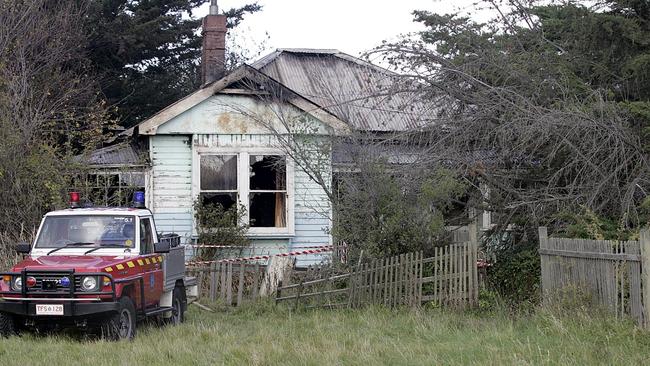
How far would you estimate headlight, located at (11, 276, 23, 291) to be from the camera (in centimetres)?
1074

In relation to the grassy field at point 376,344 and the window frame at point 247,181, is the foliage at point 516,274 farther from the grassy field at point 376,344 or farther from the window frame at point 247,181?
the window frame at point 247,181

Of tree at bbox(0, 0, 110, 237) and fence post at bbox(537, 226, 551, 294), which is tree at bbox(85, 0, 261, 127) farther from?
fence post at bbox(537, 226, 551, 294)

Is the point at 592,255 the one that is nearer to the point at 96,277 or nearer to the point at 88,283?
the point at 96,277

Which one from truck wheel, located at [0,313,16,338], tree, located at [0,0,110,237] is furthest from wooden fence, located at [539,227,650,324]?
tree, located at [0,0,110,237]

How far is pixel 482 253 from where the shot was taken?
47.3 ft

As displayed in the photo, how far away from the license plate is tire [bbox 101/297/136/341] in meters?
0.59

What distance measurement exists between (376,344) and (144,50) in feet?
68.5

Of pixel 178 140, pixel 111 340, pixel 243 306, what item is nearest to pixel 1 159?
pixel 178 140

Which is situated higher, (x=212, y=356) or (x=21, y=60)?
(x=21, y=60)

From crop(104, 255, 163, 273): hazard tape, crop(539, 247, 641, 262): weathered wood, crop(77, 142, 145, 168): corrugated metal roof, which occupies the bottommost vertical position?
crop(104, 255, 163, 273): hazard tape

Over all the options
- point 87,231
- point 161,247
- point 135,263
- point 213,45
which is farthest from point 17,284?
point 213,45

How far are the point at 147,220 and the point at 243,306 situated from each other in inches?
114

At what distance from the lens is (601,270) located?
10.3 metres

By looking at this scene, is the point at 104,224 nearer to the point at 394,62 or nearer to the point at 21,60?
the point at 394,62
